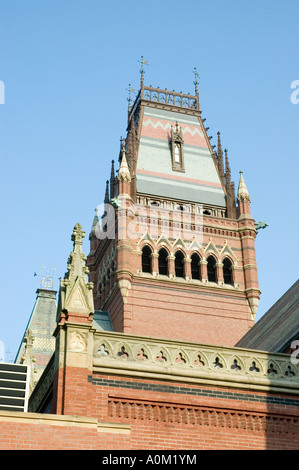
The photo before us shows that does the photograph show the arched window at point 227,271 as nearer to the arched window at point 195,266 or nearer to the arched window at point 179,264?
the arched window at point 195,266

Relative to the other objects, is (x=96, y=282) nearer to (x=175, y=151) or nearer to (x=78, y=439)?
(x=175, y=151)

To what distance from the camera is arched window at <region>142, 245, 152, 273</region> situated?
47469 mm

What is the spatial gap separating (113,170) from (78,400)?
40283mm

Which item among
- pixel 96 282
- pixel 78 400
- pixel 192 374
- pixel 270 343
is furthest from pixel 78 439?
pixel 96 282

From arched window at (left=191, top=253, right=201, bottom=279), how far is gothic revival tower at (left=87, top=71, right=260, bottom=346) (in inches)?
2.4

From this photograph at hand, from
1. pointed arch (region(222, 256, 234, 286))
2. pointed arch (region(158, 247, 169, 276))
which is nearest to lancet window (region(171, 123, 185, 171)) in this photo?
pointed arch (region(158, 247, 169, 276))

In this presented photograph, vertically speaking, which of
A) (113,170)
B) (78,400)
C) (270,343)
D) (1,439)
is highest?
(113,170)

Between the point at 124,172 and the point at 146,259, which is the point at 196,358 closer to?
the point at 146,259

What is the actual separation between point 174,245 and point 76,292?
31.1 metres

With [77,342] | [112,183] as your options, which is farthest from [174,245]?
[77,342]

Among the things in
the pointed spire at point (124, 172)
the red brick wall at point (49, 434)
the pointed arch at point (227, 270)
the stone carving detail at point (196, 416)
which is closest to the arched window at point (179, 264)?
the pointed arch at point (227, 270)

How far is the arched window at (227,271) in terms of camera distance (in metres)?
49.0

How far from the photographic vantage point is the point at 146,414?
662 inches

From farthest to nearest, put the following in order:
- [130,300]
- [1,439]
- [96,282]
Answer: [96,282], [130,300], [1,439]
